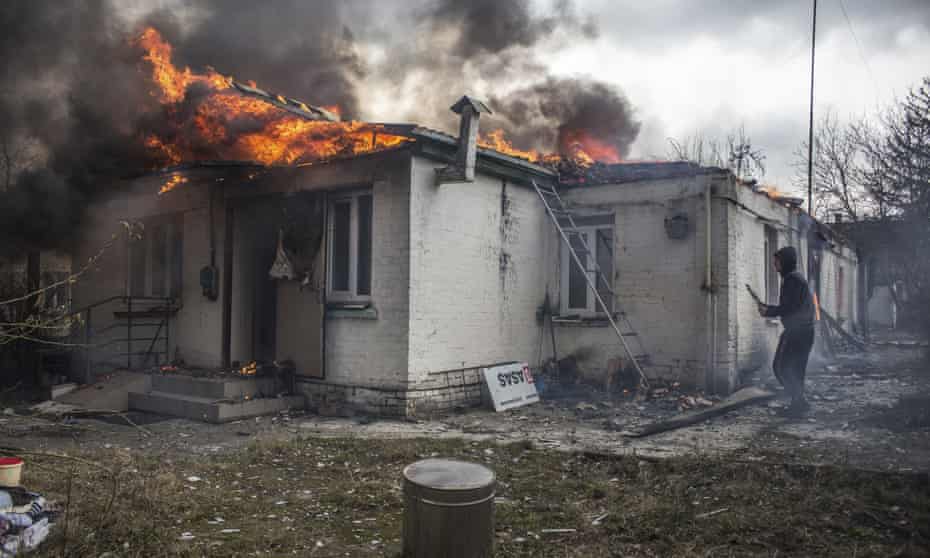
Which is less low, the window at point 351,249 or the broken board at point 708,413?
the window at point 351,249

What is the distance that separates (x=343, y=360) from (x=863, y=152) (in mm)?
21077

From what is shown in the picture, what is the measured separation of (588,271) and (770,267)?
4.09 meters

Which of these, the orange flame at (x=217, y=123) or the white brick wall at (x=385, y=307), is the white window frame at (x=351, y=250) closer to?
the white brick wall at (x=385, y=307)

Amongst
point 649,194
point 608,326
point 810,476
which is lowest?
point 810,476

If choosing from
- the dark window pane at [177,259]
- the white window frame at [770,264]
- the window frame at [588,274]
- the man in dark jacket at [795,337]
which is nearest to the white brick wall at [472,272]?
the window frame at [588,274]

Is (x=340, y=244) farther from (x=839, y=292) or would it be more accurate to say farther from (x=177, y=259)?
(x=839, y=292)

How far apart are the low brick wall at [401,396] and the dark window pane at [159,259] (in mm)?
4363

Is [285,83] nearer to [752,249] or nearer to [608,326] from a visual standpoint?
[608,326]

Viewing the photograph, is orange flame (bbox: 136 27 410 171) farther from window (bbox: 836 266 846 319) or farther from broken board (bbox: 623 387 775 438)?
window (bbox: 836 266 846 319)

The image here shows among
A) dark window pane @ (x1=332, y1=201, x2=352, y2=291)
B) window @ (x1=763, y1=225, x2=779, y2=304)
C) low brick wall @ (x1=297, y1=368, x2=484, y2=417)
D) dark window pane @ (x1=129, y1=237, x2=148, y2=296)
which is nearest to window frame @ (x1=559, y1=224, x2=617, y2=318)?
low brick wall @ (x1=297, y1=368, x2=484, y2=417)

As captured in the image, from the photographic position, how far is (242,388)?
29.8ft

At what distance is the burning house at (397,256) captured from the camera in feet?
28.8

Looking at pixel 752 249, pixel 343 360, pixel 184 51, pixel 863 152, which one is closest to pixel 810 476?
pixel 343 360

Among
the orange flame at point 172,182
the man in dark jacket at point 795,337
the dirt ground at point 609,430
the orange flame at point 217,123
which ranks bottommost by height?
the dirt ground at point 609,430
